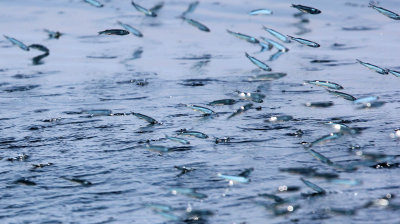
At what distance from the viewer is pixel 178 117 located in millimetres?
9328

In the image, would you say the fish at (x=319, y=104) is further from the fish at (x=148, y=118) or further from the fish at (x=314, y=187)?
the fish at (x=314, y=187)

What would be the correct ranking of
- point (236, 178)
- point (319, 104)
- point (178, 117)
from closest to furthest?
1. point (236, 178)
2. point (178, 117)
3. point (319, 104)

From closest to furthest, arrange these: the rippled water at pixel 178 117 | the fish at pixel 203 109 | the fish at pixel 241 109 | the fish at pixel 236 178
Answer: the rippled water at pixel 178 117, the fish at pixel 236 178, the fish at pixel 203 109, the fish at pixel 241 109

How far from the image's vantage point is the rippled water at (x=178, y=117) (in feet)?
21.2

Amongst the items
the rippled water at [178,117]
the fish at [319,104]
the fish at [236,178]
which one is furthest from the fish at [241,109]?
the fish at [236,178]

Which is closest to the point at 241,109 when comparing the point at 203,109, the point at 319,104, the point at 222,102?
the point at 222,102

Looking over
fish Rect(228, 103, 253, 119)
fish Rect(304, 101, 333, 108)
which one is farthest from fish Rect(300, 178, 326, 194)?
fish Rect(304, 101, 333, 108)

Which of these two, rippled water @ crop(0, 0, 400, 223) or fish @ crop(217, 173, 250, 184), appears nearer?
rippled water @ crop(0, 0, 400, 223)

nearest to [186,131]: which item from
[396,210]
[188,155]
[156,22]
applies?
[188,155]

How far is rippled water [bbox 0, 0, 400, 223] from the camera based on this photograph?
6453 mm

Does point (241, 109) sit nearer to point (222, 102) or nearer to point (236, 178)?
point (222, 102)

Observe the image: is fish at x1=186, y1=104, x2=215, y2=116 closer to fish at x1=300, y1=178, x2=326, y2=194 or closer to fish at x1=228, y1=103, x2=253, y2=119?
fish at x1=228, y1=103, x2=253, y2=119

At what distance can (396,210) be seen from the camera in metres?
6.09

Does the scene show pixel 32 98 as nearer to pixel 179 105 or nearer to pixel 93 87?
→ pixel 93 87
